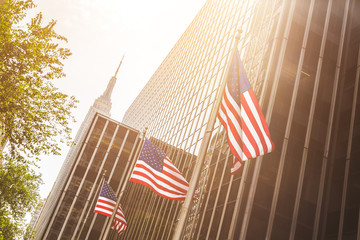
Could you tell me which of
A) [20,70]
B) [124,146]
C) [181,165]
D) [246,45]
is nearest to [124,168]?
[124,146]

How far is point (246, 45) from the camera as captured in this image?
3116 cm

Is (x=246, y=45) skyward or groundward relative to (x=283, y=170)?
skyward

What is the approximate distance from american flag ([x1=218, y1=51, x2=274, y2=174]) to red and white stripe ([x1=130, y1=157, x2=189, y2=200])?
180 inches

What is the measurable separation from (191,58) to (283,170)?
33160 mm

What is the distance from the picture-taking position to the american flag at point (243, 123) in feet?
32.2

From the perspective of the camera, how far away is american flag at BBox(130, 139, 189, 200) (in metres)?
14.4

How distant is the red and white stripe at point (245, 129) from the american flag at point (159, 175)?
4801mm

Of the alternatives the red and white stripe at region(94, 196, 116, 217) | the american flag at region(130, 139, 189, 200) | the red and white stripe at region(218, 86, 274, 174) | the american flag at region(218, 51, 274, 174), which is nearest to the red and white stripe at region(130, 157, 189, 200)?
the american flag at region(130, 139, 189, 200)

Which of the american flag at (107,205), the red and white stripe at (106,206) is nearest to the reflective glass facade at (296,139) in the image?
the american flag at (107,205)

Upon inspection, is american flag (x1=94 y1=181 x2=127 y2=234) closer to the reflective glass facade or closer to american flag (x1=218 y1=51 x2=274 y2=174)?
the reflective glass facade

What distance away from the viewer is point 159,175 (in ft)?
48.6

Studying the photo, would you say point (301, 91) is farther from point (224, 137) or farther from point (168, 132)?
point (168, 132)

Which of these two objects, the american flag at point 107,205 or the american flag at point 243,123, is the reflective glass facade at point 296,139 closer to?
the american flag at point 107,205

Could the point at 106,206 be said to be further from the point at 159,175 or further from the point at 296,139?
the point at 296,139
